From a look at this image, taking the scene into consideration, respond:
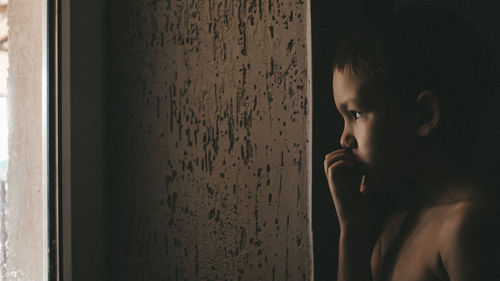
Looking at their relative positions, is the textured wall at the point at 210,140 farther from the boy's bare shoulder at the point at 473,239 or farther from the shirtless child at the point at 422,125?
the boy's bare shoulder at the point at 473,239

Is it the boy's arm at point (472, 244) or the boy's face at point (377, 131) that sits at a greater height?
the boy's face at point (377, 131)

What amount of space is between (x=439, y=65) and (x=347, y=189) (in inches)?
9.3

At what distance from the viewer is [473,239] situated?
1.47 ft

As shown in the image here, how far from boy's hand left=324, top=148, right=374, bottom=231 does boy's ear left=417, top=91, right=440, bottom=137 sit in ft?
0.37

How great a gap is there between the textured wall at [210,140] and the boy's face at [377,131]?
0.14 m

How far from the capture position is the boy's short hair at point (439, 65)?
51 cm

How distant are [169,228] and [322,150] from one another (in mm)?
385

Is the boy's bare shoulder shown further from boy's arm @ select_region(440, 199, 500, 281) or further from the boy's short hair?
the boy's short hair

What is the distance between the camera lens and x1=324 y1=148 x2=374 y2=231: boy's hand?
605 millimetres

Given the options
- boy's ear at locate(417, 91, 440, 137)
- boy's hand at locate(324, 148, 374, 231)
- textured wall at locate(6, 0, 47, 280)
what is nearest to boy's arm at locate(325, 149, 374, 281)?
boy's hand at locate(324, 148, 374, 231)

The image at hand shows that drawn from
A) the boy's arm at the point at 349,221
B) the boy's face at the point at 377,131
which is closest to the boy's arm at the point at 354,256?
the boy's arm at the point at 349,221

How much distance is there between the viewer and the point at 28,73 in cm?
83

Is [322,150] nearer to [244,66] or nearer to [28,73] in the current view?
[244,66]

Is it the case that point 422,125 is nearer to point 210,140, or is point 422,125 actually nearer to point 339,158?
point 339,158
